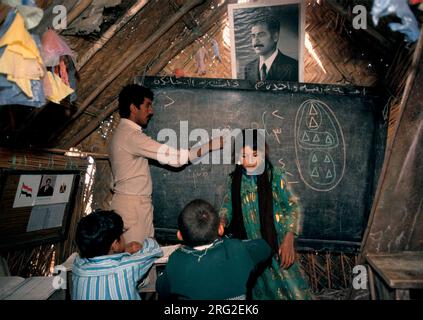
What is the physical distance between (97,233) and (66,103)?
154cm

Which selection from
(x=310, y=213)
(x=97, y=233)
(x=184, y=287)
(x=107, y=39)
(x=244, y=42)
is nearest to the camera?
(x=184, y=287)

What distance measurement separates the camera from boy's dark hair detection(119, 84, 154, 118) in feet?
8.21

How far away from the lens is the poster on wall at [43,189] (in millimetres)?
2426

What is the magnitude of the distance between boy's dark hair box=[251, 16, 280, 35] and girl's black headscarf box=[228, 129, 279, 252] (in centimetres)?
102

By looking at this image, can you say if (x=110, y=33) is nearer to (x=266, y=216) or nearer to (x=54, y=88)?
(x=54, y=88)

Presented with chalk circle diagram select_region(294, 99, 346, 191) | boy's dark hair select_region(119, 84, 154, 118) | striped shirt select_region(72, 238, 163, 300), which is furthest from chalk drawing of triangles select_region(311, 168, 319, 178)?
striped shirt select_region(72, 238, 163, 300)

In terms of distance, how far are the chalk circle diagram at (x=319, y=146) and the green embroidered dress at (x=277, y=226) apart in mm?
301

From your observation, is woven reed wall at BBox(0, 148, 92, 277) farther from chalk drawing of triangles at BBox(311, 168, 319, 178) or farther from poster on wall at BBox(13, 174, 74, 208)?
chalk drawing of triangles at BBox(311, 168, 319, 178)

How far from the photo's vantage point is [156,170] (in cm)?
280

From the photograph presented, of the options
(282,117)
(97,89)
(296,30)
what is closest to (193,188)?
(282,117)

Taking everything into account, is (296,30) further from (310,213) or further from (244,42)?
(310,213)

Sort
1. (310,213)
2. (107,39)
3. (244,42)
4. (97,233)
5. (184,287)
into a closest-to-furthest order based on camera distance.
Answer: (184,287) < (97,233) < (107,39) < (310,213) < (244,42)

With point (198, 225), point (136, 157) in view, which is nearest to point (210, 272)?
point (198, 225)

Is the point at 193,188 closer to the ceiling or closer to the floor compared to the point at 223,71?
closer to the floor
